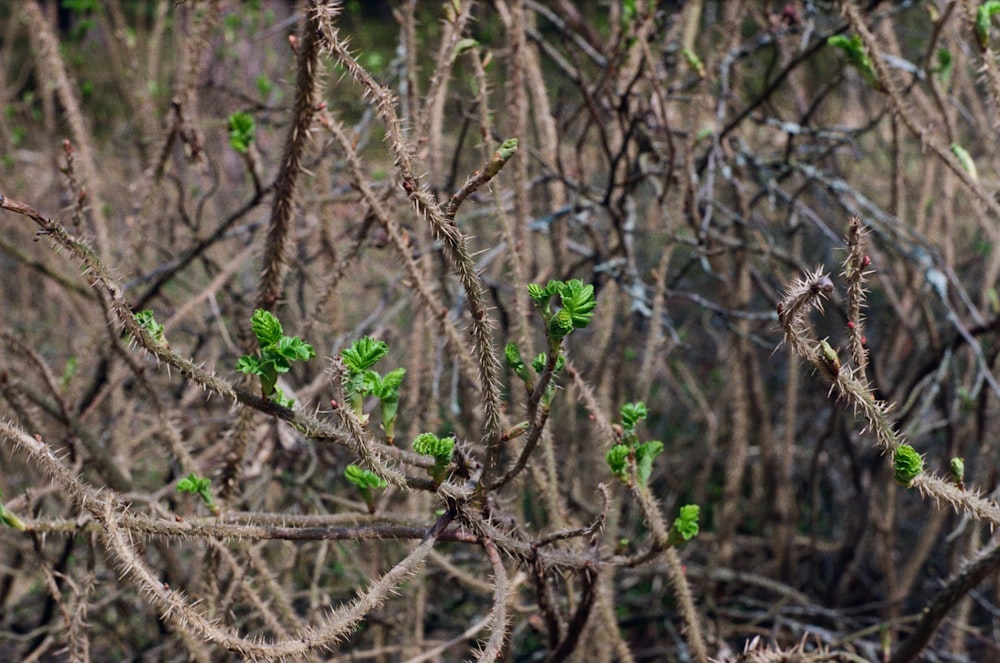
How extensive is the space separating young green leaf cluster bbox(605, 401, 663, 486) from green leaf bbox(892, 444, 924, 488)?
29 centimetres

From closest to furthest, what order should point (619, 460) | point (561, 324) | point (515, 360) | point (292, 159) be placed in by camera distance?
point (561, 324) < point (515, 360) < point (619, 460) < point (292, 159)

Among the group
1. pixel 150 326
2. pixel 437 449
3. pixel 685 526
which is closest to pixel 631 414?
pixel 685 526

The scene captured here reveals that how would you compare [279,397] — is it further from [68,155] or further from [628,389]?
[628,389]

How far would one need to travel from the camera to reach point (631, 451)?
116 centimetres

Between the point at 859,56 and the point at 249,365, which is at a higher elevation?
the point at 859,56

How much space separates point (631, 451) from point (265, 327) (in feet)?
1.66

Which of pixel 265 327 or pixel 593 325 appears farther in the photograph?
pixel 593 325

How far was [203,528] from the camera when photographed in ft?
3.34

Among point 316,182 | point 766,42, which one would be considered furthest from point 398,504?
point 766,42

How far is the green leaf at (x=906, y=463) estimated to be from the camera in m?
0.99

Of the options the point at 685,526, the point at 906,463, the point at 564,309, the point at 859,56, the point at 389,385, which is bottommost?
the point at 685,526

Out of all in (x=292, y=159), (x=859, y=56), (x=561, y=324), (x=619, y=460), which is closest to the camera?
(x=561, y=324)

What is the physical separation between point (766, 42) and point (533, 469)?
1488 millimetres

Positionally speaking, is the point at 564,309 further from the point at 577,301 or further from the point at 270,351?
the point at 270,351
